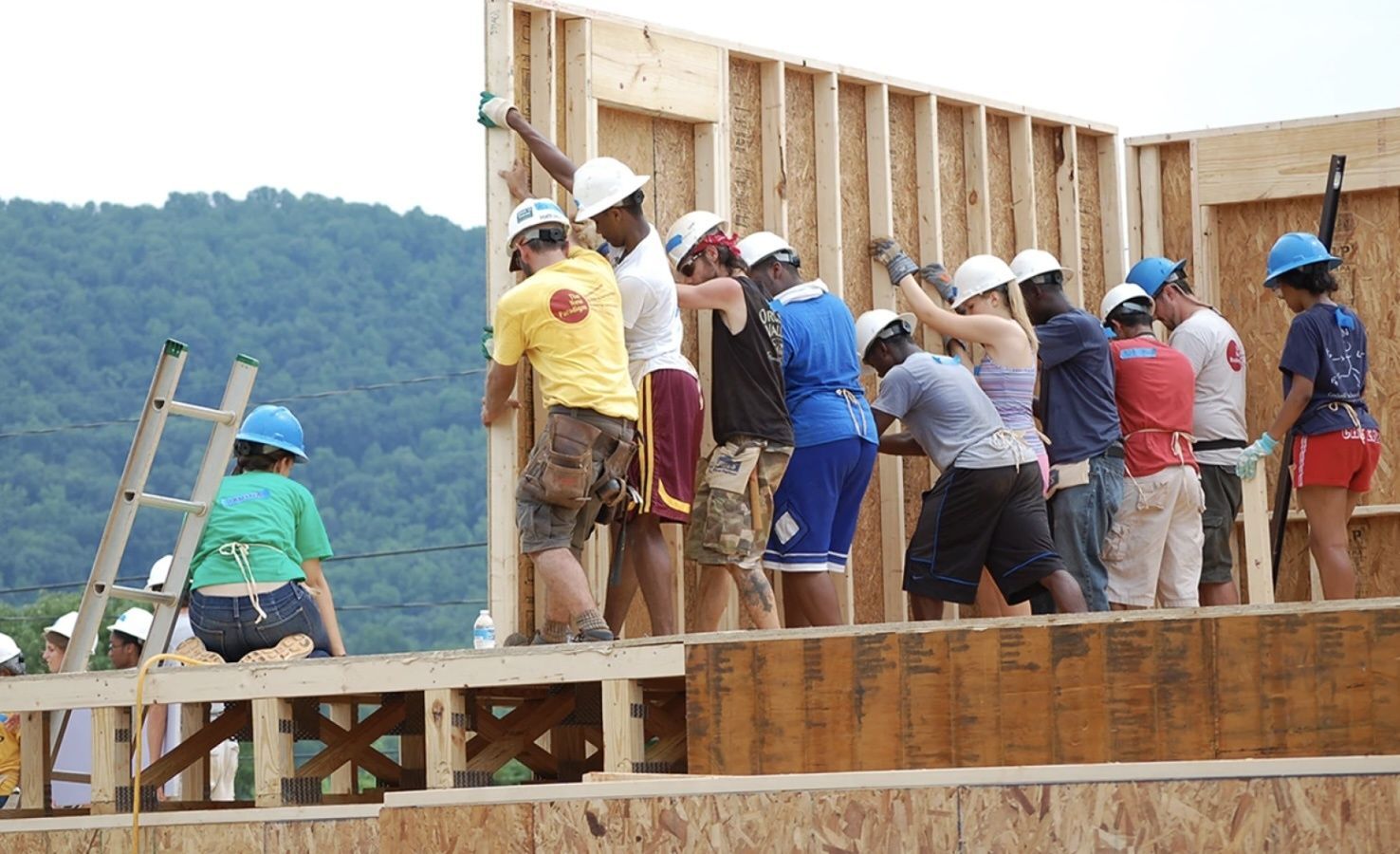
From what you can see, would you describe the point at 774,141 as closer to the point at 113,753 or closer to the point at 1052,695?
the point at 113,753

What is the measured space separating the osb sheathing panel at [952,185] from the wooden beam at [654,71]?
1918 mm

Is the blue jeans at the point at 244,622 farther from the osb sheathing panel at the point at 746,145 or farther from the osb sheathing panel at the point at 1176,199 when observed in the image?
the osb sheathing panel at the point at 1176,199

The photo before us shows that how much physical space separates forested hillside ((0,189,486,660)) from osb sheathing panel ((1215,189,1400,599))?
50139mm

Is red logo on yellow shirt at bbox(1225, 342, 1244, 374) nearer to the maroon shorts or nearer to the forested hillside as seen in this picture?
the maroon shorts

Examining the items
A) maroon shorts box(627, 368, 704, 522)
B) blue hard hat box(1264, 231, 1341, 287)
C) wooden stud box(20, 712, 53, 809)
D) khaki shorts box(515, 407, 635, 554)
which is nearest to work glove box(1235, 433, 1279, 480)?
blue hard hat box(1264, 231, 1341, 287)

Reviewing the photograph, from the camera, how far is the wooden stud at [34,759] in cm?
771

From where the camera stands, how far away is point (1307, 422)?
30.2ft

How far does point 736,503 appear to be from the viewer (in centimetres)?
838

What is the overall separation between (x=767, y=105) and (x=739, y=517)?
8.90 feet

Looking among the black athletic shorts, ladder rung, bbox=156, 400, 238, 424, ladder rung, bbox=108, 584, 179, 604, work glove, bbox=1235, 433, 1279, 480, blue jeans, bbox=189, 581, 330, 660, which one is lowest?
blue jeans, bbox=189, 581, 330, 660

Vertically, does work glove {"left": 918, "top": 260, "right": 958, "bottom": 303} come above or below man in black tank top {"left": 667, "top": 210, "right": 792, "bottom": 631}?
above

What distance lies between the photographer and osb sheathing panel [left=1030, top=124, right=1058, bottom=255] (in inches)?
468

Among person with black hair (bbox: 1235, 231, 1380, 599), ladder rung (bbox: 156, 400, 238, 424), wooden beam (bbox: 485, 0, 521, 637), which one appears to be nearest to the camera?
ladder rung (bbox: 156, 400, 238, 424)

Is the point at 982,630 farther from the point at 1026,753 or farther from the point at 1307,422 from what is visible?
the point at 1307,422
